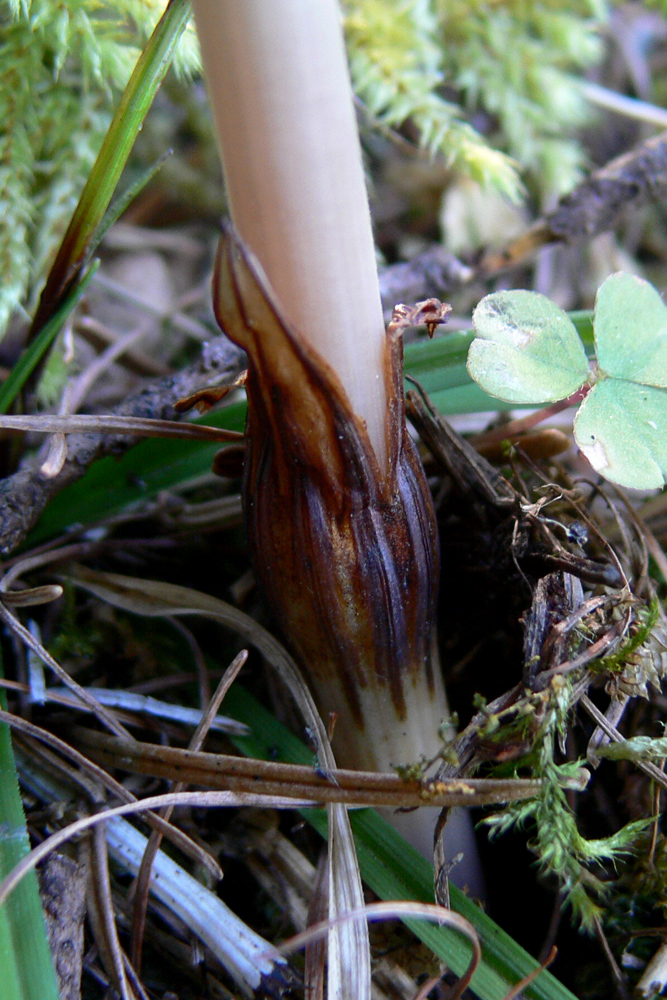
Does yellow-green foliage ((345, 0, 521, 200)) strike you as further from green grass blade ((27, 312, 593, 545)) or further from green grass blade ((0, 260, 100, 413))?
green grass blade ((0, 260, 100, 413))

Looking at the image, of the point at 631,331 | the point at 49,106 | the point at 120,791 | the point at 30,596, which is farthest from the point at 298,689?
the point at 49,106

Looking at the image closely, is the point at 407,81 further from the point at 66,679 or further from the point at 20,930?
the point at 20,930

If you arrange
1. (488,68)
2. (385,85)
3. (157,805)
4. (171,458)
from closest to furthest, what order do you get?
(157,805) → (171,458) → (385,85) → (488,68)

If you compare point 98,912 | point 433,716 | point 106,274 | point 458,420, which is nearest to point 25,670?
point 98,912

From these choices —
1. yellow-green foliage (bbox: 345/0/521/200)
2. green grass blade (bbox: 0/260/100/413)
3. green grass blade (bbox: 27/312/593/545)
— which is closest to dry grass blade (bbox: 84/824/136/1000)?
green grass blade (bbox: 27/312/593/545)

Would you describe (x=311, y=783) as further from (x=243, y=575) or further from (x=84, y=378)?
(x=84, y=378)

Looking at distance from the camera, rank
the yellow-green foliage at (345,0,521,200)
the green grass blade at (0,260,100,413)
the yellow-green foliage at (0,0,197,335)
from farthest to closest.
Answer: the yellow-green foliage at (345,0,521,200)
the yellow-green foliage at (0,0,197,335)
the green grass blade at (0,260,100,413)

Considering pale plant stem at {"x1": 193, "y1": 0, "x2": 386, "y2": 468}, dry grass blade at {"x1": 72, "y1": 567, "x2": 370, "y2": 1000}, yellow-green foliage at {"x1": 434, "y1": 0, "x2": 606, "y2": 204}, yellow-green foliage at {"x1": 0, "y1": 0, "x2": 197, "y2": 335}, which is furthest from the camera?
yellow-green foliage at {"x1": 434, "y1": 0, "x2": 606, "y2": 204}
